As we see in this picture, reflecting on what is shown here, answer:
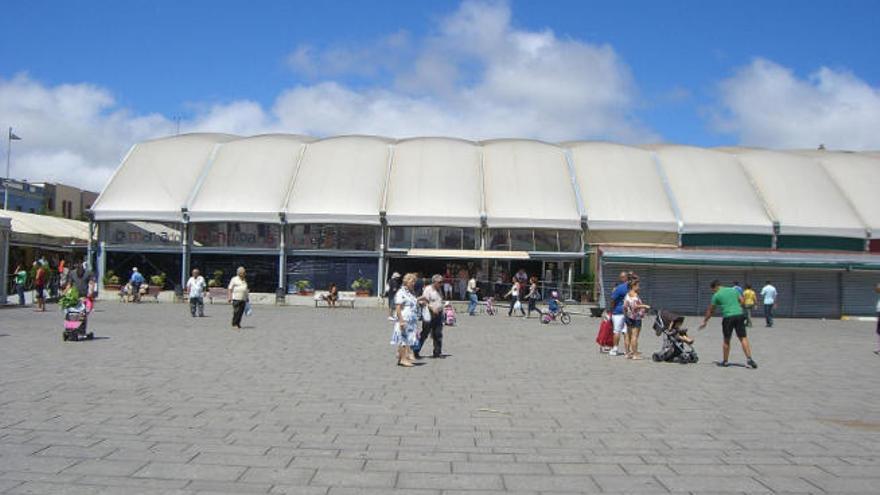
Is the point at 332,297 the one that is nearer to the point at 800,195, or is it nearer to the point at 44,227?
the point at 44,227

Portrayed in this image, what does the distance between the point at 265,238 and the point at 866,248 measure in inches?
1137

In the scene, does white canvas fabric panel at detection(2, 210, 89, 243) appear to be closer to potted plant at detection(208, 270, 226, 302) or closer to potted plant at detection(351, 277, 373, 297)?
potted plant at detection(208, 270, 226, 302)

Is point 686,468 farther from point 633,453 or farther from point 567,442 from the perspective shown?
point 567,442

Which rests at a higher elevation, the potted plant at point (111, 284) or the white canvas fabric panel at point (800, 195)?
the white canvas fabric panel at point (800, 195)

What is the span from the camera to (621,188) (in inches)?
1538

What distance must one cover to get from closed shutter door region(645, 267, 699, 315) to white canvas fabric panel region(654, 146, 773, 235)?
4.26m

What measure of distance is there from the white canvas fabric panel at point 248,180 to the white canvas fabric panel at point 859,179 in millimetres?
28697

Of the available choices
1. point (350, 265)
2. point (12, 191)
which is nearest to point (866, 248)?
point (350, 265)

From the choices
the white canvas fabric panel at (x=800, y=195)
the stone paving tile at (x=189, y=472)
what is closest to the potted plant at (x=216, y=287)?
the white canvas fabric panel at (x=800, y=195)

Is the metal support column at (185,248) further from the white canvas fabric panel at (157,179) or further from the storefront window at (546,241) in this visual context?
the storefront window at (546,241)

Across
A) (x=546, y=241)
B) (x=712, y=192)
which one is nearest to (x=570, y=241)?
(x=546, y=241)

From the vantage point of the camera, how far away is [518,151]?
41750mm

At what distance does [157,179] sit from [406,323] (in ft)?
97.8

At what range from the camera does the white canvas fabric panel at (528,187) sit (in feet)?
120
